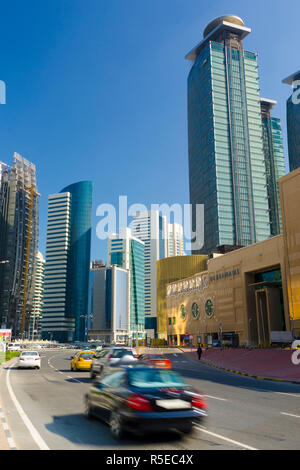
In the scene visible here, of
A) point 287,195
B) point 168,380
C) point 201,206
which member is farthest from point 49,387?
point 201,206

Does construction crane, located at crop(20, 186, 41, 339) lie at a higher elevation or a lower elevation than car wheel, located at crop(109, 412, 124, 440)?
higher

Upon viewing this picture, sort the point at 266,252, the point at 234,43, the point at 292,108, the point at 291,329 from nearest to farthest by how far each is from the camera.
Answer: the point at 291,329 < the point at 266,252 < the point at 234,43 < the point at 292,108

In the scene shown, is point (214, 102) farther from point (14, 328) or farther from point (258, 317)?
point (14, 328)

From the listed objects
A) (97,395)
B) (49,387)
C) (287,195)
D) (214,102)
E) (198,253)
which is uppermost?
(214,102)

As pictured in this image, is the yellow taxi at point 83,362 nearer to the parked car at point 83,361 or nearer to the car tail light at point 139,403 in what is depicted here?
the parked car at point 83,361

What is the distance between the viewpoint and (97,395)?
9016 mm

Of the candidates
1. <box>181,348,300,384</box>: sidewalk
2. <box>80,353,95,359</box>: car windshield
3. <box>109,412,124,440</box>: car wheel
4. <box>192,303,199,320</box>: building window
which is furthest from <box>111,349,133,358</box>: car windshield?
<box>192,303,199,320</box>: building window

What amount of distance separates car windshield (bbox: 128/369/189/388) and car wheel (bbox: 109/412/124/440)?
0.68 m

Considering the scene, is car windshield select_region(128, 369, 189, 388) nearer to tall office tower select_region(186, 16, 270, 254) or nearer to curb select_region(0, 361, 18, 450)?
curb select_region(0, 361, 18, 450)

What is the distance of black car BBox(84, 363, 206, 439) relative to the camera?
6.97m

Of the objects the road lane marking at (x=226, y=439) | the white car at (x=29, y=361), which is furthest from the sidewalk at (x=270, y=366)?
the road lane marking at (x=226, y=439)

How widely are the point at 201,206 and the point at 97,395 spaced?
133734 millimetres

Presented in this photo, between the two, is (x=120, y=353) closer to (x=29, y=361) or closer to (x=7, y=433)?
(x=29, y=361)

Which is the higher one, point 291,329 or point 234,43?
point 234,43
